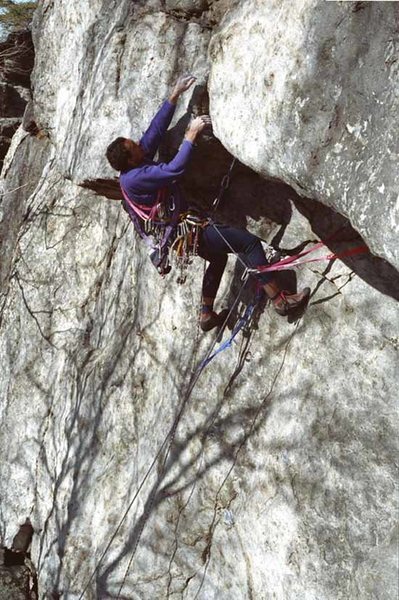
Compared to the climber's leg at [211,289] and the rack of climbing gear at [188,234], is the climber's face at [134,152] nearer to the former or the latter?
the rack of climbing gear at [188,234]

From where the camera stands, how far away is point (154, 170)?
407 cm

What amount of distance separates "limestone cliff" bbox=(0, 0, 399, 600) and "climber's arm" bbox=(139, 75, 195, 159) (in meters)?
0.14

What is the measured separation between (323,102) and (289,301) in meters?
1.45

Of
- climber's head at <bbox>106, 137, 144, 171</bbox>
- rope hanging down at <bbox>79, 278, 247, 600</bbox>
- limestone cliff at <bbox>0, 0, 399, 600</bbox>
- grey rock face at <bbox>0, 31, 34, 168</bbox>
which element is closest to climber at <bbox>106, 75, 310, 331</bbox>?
climber's head at <bbox>106, 137, 144, 171</bbox>

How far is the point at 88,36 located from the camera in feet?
18.1

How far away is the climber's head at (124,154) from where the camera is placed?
4.12 meters

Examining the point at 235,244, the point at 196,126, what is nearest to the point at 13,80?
the point at 196,126

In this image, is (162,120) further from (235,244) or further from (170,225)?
(235,244)

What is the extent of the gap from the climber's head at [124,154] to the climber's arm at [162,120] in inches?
5.2

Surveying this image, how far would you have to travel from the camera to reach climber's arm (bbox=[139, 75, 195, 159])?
423cm

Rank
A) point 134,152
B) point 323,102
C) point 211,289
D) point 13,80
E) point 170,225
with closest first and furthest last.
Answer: point 323,102, point 134,152, point 170,225, point 211,289, point 13,80

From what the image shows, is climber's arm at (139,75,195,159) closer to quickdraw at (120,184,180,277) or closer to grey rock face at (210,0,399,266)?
quickdraw at (120,184,180,277)

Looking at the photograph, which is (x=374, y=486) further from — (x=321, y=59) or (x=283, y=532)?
(x=321, y=59)

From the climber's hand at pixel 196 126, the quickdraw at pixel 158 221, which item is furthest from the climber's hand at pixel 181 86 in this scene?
the quickdraw at pixel 158 221
